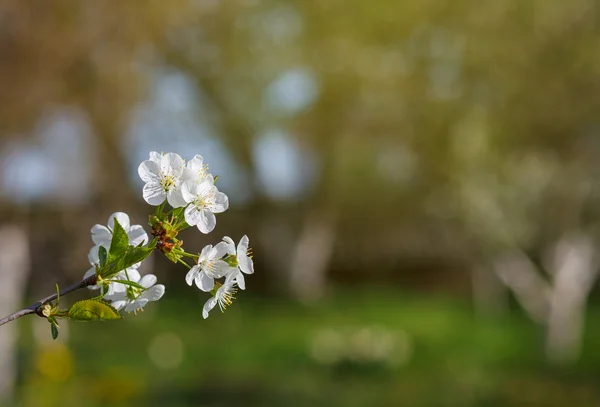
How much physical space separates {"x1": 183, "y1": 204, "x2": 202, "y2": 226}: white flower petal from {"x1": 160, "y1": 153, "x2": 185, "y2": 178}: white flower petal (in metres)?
0.04

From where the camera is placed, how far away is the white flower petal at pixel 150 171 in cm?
77

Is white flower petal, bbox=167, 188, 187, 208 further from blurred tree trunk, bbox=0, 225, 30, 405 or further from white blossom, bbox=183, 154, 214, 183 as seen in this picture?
blurred tree trunk, bbox=0, 225, 30, 405

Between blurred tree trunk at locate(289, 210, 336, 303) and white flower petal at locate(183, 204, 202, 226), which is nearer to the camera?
white flower petal at locate(183, 204, 202, 226)

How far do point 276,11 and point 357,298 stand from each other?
4318mm

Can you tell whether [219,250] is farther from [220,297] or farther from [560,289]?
[560,289]

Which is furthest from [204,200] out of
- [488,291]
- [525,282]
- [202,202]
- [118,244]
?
[488,291]

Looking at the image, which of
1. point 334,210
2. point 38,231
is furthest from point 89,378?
point 334,210

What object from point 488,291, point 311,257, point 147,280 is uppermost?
point 311,257

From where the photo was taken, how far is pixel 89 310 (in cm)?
66

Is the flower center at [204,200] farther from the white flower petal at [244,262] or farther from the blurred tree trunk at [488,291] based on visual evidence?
the blurred tree trunk at [488,291]

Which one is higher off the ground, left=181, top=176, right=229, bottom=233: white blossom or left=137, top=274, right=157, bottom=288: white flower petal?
left=181, top=176, right=229, bottom=233: white blossom

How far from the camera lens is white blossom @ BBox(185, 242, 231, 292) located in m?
0.75

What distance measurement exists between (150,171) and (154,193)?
33 mm

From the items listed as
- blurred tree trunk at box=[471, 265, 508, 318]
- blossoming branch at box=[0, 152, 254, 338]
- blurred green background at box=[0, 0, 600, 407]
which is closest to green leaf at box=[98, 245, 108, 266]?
blossoming branch at box=[0, 152, 254, 338]
